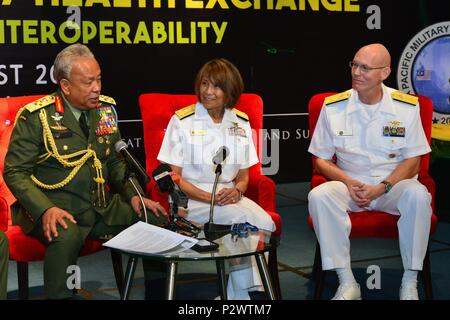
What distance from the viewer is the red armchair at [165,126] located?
3.97 metres

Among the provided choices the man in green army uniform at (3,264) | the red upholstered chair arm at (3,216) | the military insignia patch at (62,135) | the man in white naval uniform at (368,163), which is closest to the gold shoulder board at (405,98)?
the man in white naval uniform at (368,163)

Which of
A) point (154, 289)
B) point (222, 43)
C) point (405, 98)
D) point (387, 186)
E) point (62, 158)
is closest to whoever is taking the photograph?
point (154, 289)

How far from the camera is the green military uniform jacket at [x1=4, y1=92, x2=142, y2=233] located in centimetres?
335

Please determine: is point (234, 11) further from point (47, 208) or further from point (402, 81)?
point (47, 208)

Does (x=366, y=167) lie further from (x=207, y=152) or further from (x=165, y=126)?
(x=165, y=126)

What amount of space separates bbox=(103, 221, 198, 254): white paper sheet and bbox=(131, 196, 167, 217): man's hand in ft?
1.43

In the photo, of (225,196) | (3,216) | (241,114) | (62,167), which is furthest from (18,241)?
(241,114)

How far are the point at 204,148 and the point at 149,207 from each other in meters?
0.58

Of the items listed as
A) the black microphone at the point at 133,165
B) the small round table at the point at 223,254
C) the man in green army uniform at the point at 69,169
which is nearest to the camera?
the small round table at the point at 223,254

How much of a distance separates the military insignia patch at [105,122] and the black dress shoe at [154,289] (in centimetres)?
74

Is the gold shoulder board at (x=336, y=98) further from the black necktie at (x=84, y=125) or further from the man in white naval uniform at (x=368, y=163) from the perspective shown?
the black necktie at (x=84, y=125)

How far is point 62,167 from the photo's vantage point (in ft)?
11.5

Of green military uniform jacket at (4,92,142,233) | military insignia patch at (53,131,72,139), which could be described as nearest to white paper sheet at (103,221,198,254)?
green military uniform jacket at (4,92,142,233)

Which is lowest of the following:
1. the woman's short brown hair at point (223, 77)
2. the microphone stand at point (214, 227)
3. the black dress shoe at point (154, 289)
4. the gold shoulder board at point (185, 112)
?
the black dress shoe at point (154, 289)
